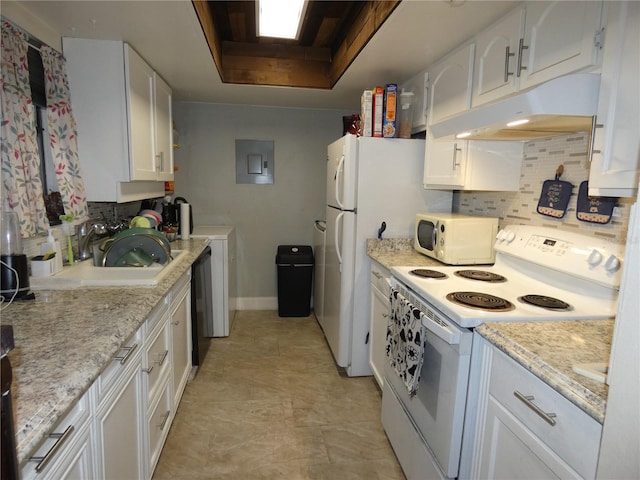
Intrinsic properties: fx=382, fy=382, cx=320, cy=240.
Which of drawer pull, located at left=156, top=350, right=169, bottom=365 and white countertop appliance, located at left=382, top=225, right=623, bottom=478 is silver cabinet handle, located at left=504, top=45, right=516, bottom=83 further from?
drawer pull, located at left=156, top=350, right=169, bottom=365

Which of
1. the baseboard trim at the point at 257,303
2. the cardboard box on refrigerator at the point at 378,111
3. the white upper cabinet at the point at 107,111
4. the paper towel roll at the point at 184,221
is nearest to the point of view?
the white upper cabinet at the point at 107,111

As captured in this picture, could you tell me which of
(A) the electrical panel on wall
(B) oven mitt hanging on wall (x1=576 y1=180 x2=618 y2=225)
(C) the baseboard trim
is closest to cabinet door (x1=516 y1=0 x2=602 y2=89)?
(B) oven mitt hanging on wall (x1=576 y1=180 x2=618 y2=225)

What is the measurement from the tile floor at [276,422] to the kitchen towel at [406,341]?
56 centimetres

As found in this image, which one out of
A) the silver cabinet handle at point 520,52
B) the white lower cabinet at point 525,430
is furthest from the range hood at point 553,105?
the white lower cabinet at point 525,430

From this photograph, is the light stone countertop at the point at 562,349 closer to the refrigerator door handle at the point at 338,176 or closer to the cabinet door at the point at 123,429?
the cabinet door at the point at 123,429

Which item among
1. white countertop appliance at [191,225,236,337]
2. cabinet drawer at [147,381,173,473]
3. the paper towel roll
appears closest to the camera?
cabinet drawer at [147,381,173,473]

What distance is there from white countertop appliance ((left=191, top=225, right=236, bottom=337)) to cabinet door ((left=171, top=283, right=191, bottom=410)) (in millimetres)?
630

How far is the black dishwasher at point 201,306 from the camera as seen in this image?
8.27 feet

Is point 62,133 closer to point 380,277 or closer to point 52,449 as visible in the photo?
point 52,449

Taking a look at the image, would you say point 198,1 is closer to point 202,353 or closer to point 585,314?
point 585,314

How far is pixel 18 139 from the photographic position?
1562mm

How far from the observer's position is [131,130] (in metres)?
2.07

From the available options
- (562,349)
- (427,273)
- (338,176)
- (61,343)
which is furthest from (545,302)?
(61,343)

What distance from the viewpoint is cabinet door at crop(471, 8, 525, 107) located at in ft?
5.11
